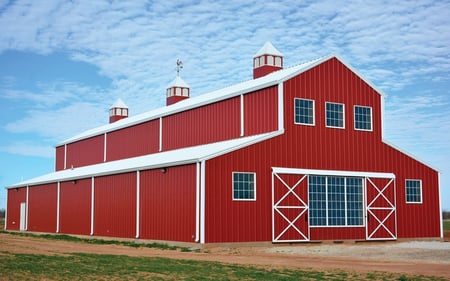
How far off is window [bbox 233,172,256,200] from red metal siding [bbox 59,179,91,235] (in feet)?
48.9

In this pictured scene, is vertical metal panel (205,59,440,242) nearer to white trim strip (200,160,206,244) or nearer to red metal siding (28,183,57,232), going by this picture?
white trim strip (200,160,206,244)

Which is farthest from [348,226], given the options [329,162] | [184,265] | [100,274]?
[100,274]

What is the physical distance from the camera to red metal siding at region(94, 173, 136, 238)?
34844mm

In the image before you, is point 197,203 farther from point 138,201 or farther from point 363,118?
point 363,118

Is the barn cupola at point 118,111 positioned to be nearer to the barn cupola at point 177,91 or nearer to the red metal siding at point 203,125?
the barn cupola at point 177,91

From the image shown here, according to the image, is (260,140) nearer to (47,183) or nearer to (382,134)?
(382,134)

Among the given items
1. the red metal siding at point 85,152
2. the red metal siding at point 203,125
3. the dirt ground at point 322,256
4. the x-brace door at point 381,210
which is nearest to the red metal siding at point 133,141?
the red metal siding at point 85,152

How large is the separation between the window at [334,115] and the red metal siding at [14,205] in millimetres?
30650

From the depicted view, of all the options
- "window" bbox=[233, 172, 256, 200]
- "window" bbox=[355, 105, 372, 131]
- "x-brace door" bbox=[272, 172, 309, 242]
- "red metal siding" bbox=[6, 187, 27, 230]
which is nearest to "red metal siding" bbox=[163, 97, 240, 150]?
"x-brace door" bbox=[272, 172, 309, 242]

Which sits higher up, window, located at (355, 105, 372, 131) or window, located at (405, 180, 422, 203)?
window, located at (355, 105, 372, 131)

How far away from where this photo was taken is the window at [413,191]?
35500 millimetres

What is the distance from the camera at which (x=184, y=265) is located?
19.4m

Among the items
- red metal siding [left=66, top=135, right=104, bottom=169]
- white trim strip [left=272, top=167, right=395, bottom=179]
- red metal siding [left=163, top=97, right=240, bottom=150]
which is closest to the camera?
white trim strip [left=272, top=167, right=395, bottom=179]

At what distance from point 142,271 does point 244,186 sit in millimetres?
12211
